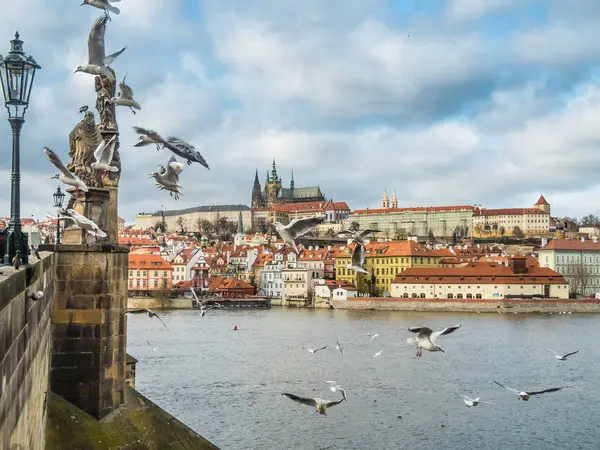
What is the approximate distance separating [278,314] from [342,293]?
14679mm

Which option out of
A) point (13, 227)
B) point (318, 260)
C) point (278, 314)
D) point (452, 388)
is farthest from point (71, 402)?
point (318, 260)

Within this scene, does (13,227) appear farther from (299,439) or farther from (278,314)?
(278,314)

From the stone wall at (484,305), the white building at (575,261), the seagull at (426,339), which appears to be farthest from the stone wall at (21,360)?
the white building at (575,261)

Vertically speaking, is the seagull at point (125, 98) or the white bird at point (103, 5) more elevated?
the white bird at point (103, 5)

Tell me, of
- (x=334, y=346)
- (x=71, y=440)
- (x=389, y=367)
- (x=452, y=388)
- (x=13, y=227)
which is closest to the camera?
(x=13, y=227)

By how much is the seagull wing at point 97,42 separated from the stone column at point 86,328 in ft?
7.82

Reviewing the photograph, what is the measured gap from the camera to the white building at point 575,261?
10075cm

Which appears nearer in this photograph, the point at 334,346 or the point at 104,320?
the point at 104,320

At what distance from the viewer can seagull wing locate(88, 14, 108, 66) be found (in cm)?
1009

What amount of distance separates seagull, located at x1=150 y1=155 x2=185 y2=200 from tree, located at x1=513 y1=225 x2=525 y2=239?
548 feet

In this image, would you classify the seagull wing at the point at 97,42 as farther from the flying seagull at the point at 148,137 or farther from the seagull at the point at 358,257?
the seagull at the point at 358,257

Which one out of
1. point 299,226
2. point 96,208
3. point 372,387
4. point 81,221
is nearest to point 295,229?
point 299,226

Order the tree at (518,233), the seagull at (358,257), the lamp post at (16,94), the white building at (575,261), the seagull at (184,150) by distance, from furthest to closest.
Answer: the tree at (518,233) < the white building at (575,261) < the seagull at (358,257) < the seagull at (184,150) < the lamp post at (16,94)

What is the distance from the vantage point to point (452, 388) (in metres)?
29.6
